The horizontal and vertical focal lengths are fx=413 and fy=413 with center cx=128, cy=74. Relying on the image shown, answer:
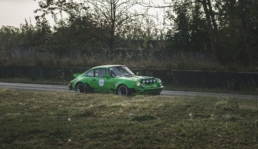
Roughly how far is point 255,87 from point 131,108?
1114cm

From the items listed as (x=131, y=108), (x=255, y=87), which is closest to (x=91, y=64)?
(x=255, y=87)

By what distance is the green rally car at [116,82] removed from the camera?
648 inches

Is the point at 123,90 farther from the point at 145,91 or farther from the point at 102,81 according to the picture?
the point at 102,81

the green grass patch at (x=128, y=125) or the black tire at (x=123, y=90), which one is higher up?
the black tire at (x=123, y=90)

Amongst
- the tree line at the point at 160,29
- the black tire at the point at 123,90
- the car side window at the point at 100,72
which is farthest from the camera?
the tree line at the point at 160,29

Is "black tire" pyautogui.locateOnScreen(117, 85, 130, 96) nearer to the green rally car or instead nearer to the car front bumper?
the green rally car

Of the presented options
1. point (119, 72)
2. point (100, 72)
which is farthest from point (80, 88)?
point (119, 72)

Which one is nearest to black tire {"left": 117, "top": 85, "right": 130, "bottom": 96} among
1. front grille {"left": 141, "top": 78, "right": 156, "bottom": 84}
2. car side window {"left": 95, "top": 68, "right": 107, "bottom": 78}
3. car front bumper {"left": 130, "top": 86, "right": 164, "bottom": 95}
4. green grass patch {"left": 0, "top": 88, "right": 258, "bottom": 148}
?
car front bumper {"left": 130, "top": 86, "right": 164, "bottom": 95}

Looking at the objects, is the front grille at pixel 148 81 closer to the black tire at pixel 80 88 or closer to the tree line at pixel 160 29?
the black tire at pixel 80 88

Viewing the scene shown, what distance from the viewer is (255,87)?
20.3 metres

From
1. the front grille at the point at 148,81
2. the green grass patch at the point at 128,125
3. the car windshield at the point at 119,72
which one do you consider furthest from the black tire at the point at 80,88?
the green grass patch at the point at 128,125

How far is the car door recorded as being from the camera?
17297 millimetres

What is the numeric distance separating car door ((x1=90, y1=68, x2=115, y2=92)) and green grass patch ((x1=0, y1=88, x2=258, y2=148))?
5.25 metres

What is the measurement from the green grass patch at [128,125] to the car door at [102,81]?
17.2 feet
